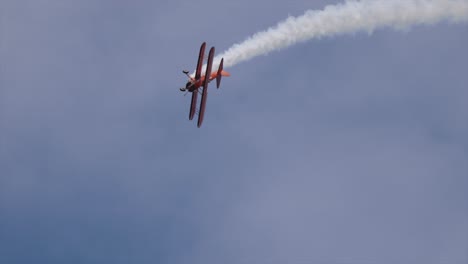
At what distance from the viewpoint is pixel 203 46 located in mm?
120938

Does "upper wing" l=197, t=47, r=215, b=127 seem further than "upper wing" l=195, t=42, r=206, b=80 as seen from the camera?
No

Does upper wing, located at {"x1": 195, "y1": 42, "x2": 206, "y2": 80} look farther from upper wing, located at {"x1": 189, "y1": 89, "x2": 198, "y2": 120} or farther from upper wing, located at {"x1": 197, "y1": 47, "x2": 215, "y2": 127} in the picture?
upper wing, located at {"x1": 189, "y1": 89, "x2": 198, "y2": 120}

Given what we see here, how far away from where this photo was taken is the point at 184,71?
12056cm

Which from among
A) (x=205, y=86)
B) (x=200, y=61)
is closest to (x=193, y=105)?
(x=205, y=86)

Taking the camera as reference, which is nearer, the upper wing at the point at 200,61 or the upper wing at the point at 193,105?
the upper wing at the point at 200,61

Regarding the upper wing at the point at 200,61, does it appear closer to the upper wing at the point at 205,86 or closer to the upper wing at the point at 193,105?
the upper wing at the point at 205,86

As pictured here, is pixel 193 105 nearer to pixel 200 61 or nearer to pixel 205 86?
pixel 205 86

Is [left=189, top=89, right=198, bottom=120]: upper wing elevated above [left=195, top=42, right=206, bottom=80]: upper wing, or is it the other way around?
[left=195, top=42, right=206, bottom=80]: upper wing

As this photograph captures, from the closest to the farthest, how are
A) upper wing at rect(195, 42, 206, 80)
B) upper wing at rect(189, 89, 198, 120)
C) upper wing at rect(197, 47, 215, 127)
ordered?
1. upper wing at rect(197, 47, 215, 127)
2. upper wing at rect(195, 42, 206, 80)
3. upper wing at rect(189, 89, 198, 120)

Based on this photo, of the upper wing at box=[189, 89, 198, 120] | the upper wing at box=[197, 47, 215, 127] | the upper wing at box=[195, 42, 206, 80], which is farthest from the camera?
the upper wing at box=[189, 89, 198, 120]

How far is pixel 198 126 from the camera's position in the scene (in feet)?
402

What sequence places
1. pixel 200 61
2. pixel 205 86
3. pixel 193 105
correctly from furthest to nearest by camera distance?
pixel 193 105 → pixel 205 86 → pixel 200 61

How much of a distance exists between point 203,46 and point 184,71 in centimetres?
251

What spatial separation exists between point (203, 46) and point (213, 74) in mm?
2868
